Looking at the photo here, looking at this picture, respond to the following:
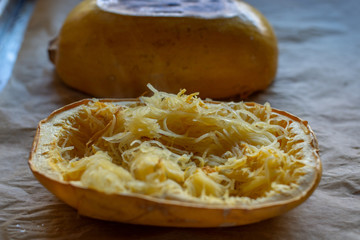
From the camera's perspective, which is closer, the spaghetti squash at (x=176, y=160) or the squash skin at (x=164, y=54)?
the spaghetti squash at (x=176, y=160)

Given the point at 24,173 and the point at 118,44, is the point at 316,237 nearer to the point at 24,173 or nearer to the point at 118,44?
the point at 24,173

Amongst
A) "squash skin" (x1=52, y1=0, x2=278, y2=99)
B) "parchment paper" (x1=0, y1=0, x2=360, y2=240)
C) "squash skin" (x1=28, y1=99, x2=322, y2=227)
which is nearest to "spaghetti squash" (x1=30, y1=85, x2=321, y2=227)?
"squash skin" (x1=28, y1=99, x2=322, y2=227)

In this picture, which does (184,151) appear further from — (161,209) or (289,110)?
(289,110)

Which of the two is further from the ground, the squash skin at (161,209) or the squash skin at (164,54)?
the squash skin at (164,54)

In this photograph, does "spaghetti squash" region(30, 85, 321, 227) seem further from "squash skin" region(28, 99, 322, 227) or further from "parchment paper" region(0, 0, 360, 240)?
"parchment paper" region(0, 0, 360, 240)

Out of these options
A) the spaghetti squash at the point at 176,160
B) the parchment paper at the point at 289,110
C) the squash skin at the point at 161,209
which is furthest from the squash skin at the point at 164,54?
the squash skin at the point at 161,209

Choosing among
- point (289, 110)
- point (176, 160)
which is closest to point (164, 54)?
point (289, 110)

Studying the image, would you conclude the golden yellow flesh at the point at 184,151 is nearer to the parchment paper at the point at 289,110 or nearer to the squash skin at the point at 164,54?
the parchment paper at the point at 289,110

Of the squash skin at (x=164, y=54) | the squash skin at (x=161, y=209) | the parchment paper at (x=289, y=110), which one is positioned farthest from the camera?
the squash skin at (x=164, y=54)
